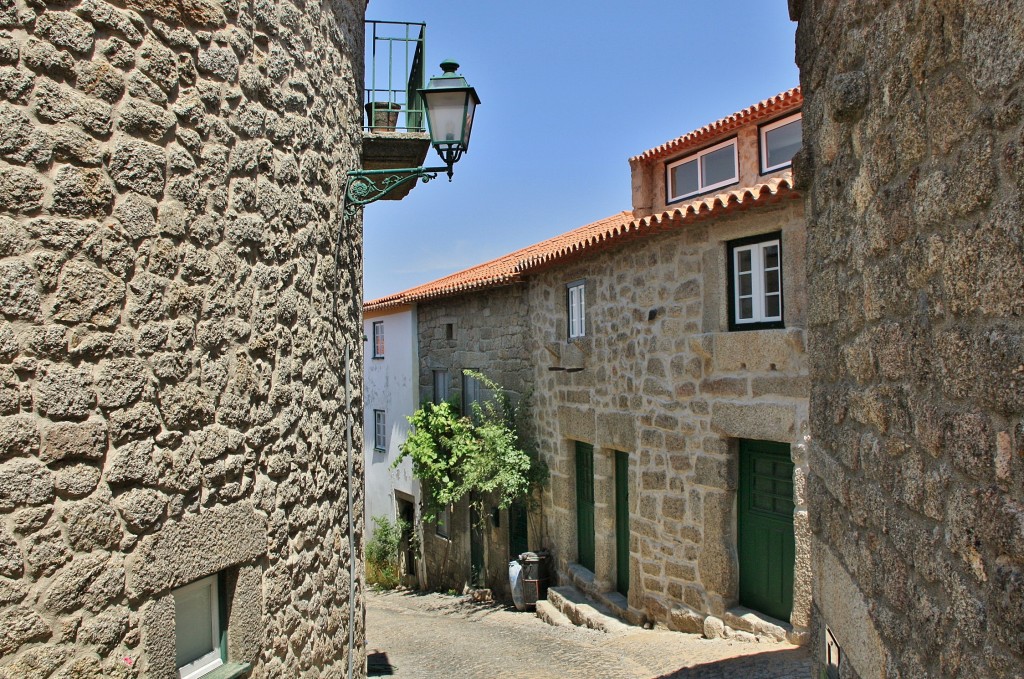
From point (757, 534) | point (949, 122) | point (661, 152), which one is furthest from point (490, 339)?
point (949, 122)

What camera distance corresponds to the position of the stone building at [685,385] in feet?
24.4

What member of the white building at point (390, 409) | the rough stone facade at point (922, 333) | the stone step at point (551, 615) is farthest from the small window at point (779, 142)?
the white building at point (390, 409)

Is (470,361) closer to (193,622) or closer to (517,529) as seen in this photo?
(517,529)

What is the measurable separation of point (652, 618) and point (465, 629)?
2586 millimetres

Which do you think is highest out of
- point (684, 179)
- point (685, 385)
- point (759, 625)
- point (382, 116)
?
point (684, 179)

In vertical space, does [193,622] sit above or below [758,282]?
below

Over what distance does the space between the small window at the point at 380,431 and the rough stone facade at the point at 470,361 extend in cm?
230

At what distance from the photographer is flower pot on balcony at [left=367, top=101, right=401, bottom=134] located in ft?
19.0

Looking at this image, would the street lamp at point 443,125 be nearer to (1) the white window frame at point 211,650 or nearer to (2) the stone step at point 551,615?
(1) the white window frame at point 211,650

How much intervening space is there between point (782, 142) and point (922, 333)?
8760 millimetres

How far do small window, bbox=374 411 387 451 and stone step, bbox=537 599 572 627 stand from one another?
705 centimetres

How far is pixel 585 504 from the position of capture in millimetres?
11039

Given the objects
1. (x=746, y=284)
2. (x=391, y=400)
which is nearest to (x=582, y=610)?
(x=746, y=284)

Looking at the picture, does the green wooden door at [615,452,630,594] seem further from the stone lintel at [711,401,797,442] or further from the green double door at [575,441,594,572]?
the stone lintel at [711,401,797,442]
